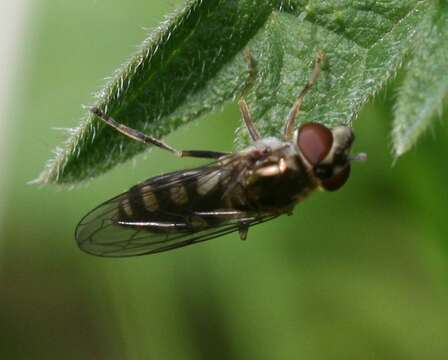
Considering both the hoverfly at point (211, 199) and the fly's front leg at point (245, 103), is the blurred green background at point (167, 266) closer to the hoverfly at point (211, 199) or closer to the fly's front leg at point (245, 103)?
the hoverfly at point (211, 199)

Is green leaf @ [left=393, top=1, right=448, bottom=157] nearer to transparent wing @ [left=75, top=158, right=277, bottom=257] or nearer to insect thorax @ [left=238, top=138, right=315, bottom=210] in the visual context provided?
insect thorax @ [left=238, top=138, right=315, bottom=210]

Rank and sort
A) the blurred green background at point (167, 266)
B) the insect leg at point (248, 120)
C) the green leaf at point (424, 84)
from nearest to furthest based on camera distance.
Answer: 1. the green leaf at point (424, 84)
2. the insect leg at point (248, 120)
3. the blurred green background at point (167, 266)

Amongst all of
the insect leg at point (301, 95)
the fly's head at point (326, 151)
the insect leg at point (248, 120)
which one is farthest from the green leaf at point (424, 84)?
the insect leg at point (248, 120)

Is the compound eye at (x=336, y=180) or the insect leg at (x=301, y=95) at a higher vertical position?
the insect leg at (x=301, y=95)

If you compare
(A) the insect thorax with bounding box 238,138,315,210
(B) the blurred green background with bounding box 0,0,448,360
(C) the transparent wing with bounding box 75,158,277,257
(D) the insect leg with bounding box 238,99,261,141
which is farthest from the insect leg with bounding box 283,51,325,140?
(B) the blurred green background with bounding box 0,0,448,360

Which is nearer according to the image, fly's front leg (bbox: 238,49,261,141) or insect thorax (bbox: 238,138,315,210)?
fly's front leg (bbox: 238,49,261,141)

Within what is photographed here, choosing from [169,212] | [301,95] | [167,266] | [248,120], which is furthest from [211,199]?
[167,266]

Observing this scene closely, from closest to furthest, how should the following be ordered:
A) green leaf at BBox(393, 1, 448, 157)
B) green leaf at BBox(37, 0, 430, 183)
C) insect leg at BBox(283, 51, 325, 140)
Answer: green leaf at BBox(393, 1, 448, 157), green leaf at BBox(37, 0, 430, 183), insect leg at BBox(283, 51, 325, 140)

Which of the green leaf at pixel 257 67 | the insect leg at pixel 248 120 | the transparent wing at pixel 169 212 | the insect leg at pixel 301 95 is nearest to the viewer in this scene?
the green leaf at pixel 257 67
